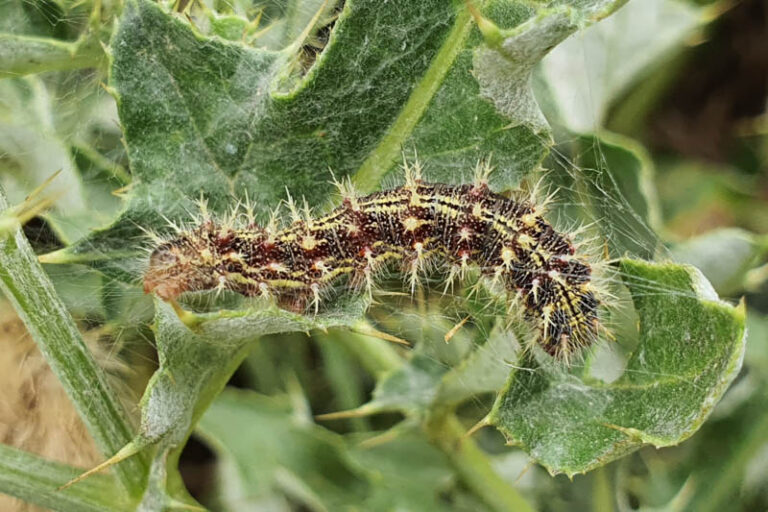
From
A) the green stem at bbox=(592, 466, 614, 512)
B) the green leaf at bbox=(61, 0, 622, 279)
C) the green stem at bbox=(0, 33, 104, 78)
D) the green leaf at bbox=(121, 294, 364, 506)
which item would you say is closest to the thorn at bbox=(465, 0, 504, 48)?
the green leaf at bbox=(61, 0, 622, 279)

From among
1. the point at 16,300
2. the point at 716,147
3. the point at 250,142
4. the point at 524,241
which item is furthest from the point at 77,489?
the point at 716,147

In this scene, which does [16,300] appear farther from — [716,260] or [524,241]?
[716,260]

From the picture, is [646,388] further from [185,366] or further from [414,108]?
[185,366]

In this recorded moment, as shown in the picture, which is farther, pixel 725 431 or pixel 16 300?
pixel 725 431

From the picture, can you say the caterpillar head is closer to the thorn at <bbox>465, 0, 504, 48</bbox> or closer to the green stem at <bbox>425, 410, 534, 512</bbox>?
the green stem at <bbox>425, 410, 534, 512</bbox>

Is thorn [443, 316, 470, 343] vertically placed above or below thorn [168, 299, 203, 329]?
above
